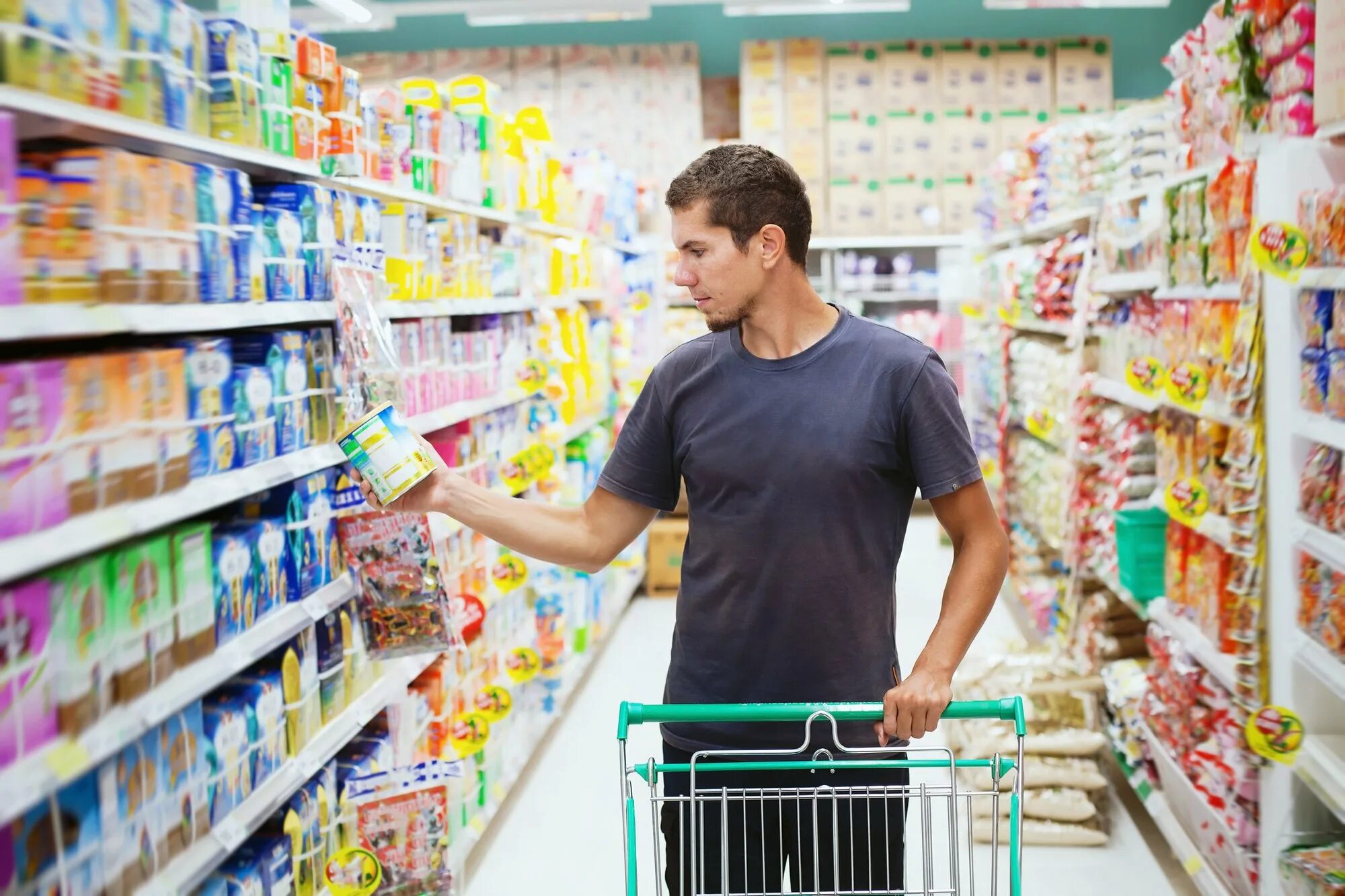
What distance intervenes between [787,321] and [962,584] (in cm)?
55

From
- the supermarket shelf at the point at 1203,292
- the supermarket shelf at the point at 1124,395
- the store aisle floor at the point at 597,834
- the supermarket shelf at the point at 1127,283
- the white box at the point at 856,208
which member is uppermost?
the white box at the point at 856,208

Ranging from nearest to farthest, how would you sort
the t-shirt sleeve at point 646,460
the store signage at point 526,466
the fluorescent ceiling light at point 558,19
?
the t-shirt sleeve at point 646,460 < the store signage at point 526,466 < the fluorescent ceiling light at point 558,19

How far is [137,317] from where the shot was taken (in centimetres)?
192

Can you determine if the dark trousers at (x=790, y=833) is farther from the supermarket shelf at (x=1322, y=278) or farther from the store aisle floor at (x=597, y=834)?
the store aisle floor at (x=597, y=834)

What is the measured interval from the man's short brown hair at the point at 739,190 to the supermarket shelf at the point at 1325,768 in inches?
60.7

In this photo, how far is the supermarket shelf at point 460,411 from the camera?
11.2 ft

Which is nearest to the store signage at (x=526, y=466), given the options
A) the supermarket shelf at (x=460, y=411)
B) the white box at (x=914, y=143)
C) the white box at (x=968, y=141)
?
the supermarket shelf at (x=460, y=411)

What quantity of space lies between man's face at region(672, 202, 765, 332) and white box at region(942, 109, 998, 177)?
25.5 ft

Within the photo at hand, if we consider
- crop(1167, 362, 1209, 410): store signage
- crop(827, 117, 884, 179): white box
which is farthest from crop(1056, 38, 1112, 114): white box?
crop(1167, 362, 1209, 410): store signage

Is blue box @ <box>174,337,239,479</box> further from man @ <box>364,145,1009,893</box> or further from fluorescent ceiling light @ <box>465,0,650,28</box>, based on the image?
fluorescent ceiling light @ <box>465,0,650,28</box>

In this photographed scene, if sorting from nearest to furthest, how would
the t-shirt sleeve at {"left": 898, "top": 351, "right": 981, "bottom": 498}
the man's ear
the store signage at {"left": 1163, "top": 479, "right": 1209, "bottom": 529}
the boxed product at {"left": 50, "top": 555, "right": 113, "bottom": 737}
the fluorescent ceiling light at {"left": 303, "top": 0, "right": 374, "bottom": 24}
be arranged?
the boxed product at {"left": 50, "top": 555, "right": 113, "bottom": 737}
the t-shirt sleeve at {"left": 898, "top": 351, "right": 981, "bottom": 498}
the man's ear
the store signage at {"left": 1163, "top": 479, "right": 1209, "bottom": 529}
the fluorescent ceiling light at {"left": 303, "top": 0, "right": 374, "bottom": 24}

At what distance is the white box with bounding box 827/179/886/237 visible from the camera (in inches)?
376

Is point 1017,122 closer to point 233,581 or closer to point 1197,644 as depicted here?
point 1197,644

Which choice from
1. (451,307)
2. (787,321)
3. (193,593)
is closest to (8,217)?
(193,593)
